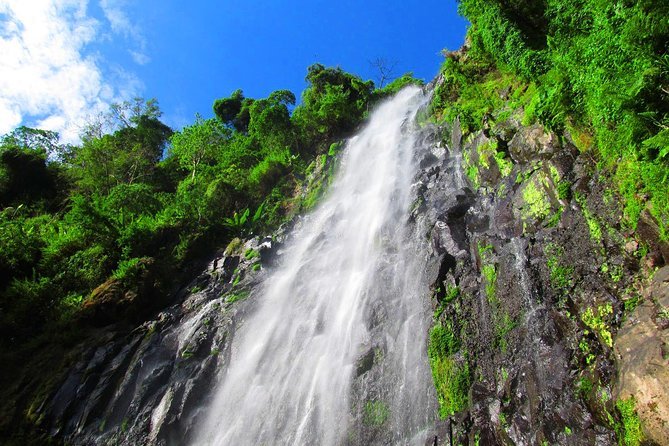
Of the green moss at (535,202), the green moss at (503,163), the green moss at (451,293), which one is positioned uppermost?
the green moss at (503,163)

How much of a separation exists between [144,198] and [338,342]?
12.4 m

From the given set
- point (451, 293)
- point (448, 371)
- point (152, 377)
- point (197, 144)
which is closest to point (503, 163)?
point (451, 293)

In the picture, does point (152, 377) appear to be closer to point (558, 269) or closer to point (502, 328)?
point (502, 328)

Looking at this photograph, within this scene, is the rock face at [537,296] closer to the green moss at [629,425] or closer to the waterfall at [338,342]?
the green moss at [629,425]

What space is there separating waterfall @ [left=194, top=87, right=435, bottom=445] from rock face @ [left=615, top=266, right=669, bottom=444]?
329cm

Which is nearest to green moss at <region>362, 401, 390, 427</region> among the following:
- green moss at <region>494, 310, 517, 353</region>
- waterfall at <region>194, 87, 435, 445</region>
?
waterfall at <region>194, 87, 435, 445</region>

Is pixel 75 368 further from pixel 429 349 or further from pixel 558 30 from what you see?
pixel 558 30

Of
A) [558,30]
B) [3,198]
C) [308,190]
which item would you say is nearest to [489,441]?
[558,30]

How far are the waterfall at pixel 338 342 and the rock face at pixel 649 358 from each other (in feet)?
10.8

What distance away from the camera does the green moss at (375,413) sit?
7277mm

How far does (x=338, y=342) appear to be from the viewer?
9.07 metres

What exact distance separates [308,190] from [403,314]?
374 inches

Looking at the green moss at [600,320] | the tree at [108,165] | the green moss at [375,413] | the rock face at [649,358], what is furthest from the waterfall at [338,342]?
the tree at [108,165]

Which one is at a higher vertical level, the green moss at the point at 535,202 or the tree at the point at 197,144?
the tree at the point at 197,144
